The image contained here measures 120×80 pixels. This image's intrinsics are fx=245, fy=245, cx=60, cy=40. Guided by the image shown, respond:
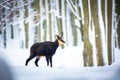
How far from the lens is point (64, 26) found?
1.82m

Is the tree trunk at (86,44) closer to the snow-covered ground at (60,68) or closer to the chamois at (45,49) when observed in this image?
the snow-covered ground at (60,68)

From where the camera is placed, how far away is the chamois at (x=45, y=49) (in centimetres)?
179

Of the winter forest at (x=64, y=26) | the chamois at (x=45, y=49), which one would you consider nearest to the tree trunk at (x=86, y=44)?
the winter forest at (x=64, y=26)

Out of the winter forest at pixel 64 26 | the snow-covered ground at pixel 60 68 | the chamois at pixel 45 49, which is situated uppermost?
the winter forest at pixel 64 26

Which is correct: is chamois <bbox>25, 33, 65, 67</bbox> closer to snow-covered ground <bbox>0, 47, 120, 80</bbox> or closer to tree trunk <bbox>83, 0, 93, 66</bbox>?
snow-covered ground <bbox>0, 47, 120, 80</bbox>

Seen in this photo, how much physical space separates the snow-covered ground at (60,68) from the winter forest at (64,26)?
0.04 metres

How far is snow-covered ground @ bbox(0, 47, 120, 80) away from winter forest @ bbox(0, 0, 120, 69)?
0.04m

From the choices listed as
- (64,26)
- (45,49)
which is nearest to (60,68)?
(45,49)

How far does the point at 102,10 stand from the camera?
6.03 ft

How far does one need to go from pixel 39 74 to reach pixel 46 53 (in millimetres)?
161

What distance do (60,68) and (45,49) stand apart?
18 centimetres

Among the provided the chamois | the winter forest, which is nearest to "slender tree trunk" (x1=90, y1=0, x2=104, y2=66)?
the winter forest

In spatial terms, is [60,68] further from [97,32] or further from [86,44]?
[97,32]

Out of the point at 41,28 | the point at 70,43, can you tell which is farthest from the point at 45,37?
Result: the point at 70,43
